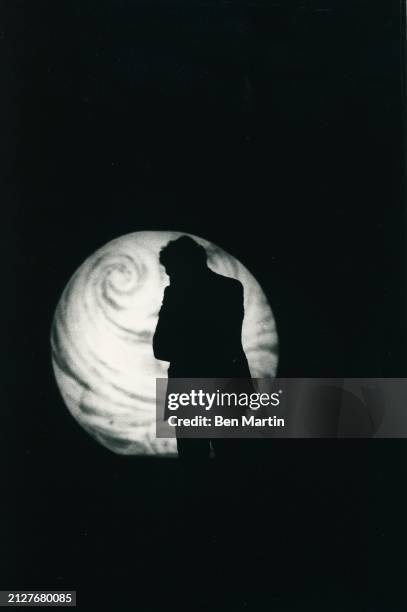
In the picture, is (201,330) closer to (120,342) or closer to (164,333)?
(164,333)

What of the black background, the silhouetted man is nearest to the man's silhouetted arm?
the silhouetted man

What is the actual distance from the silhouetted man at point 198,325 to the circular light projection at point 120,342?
27mm

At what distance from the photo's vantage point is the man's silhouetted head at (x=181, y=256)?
6.81 feet

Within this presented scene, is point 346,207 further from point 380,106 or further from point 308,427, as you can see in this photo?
point 308,427

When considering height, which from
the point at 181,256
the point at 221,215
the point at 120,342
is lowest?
the point at 120,342

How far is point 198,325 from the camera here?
6.82ft

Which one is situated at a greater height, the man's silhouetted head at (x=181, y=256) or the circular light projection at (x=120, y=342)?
the man's silhouetted head at (x=181, y=256)

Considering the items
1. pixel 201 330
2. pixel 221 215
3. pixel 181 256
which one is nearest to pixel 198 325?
pixel 201 330

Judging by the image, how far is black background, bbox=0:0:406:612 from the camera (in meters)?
2.03

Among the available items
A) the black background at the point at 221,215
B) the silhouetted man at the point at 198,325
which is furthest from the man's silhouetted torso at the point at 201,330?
the black background at the point at 221,215

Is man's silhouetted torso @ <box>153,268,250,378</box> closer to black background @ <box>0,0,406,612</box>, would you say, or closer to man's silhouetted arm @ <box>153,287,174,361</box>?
man's silhouetted arm @ <box>153,287,174,361</box>

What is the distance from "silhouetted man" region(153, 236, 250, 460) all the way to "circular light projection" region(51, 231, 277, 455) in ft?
0.09

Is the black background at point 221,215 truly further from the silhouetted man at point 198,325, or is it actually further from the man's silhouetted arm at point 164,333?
the man's silhouetted arm at point 164,333

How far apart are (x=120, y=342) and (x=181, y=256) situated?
0.33m
